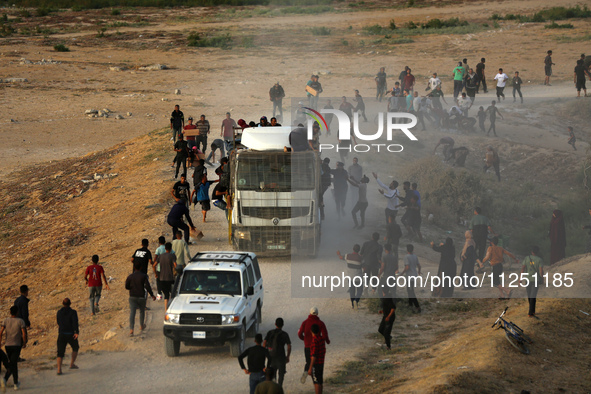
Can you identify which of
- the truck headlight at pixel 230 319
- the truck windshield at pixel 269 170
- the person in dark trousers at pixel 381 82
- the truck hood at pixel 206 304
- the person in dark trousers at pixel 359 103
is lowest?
the truck headlight at pixel 230 319

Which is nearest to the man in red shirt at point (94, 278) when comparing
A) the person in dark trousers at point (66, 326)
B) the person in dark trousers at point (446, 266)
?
the person in dark trousers at point (66, 326)

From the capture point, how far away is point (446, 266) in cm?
1703

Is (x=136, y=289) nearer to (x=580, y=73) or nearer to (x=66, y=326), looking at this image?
(x=66, y=326)

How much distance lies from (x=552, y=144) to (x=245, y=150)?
21213 mm

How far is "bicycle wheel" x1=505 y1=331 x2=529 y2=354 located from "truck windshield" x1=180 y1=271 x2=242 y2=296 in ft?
16.5

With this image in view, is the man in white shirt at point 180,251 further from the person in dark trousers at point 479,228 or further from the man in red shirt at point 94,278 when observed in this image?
the person in dark trousers at point 479,228

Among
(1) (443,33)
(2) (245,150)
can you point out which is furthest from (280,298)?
(1) (443,33)

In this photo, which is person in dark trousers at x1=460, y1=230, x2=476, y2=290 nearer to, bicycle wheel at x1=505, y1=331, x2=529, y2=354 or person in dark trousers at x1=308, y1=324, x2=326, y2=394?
bicycle wheel at x1=505, y1=331, x2=529, y2=354

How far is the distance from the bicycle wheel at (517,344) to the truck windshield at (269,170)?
268 inches

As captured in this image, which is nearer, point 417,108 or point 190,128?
point 190,128

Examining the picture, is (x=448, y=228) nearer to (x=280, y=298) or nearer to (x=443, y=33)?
(x=280, y=298)

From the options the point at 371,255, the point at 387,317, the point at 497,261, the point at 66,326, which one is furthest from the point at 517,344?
the point at 66,326

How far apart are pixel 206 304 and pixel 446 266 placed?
6618mm

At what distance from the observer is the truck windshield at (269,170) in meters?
18.2
